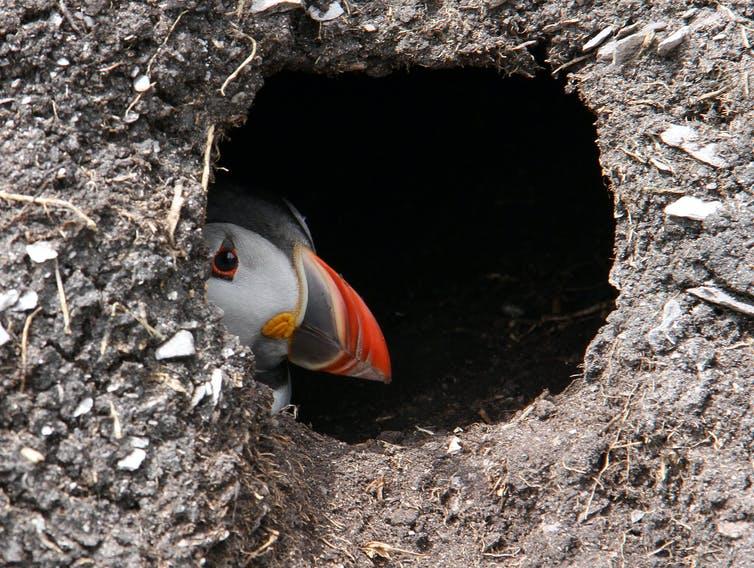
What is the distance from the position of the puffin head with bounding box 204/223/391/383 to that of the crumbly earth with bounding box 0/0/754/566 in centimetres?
41

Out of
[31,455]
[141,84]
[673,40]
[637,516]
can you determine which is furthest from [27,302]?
[673,40]

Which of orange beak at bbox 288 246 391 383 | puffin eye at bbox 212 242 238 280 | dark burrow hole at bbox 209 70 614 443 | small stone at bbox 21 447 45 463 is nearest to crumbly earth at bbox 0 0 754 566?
small stone at bbox 21 447 45 463

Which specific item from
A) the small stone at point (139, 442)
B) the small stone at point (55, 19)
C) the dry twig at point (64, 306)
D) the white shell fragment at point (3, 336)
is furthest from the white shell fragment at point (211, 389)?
the small stone at point (55, 19)

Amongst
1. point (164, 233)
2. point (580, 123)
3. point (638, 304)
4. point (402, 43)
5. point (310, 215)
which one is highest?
point (402, 43)

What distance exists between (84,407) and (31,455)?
0.16m

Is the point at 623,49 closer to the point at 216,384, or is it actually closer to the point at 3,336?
the point at 216,384

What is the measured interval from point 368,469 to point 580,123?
263 centimetres

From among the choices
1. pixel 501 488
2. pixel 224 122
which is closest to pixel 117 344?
pixel 224 122

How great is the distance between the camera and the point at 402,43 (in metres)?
2.69

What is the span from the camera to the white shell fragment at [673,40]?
8.34 ft

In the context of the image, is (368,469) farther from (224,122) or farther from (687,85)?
(687,85)

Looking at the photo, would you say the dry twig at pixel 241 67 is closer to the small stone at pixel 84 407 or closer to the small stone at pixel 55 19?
the small stone at pixel 55 19

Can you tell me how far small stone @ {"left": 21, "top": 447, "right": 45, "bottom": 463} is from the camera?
76.3 inches

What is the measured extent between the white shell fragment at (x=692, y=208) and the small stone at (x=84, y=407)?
5.44 feet
